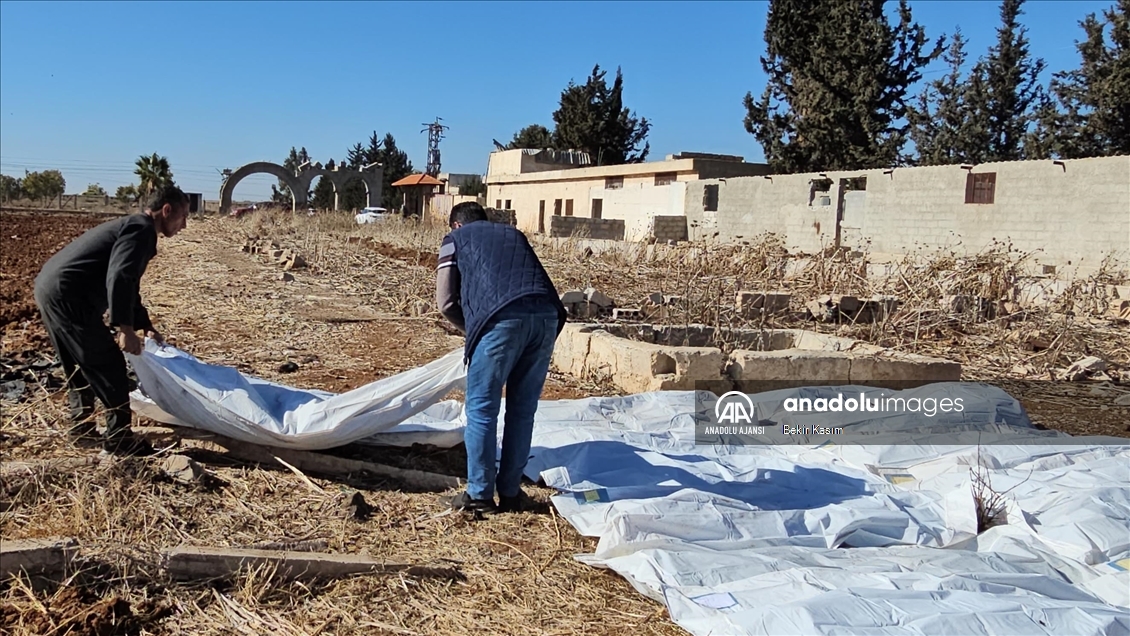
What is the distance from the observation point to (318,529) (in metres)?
3.46

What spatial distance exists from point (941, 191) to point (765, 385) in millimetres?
12574

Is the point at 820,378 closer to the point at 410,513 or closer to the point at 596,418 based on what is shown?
the point at 596,418

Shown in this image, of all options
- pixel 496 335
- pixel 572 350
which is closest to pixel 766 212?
pixel 572 350

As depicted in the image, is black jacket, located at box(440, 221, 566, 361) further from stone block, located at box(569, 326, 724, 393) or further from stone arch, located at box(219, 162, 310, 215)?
stone arch, located at box(219, 162, 310, 215)

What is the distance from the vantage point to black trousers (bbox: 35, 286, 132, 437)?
394 centimetres

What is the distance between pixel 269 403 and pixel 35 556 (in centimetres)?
144

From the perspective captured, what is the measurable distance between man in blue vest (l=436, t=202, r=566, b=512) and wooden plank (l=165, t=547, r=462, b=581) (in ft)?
2.19

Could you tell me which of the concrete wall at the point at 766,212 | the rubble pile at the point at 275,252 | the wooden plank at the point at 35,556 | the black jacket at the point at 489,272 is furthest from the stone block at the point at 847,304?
the concrete wall at the point at 766,212

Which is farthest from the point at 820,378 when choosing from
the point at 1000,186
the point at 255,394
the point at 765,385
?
the point at 1000,186

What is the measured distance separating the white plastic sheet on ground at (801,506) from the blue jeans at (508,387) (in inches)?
12.2

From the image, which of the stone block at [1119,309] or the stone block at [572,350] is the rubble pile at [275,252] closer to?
the stone block at [572,350]

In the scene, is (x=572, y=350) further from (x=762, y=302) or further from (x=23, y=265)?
(x=23, y=265)

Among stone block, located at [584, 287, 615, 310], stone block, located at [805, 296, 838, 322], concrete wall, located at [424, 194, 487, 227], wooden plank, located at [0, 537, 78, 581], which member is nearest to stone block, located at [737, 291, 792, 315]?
stone block, located at [805, 296, 838, 322]
